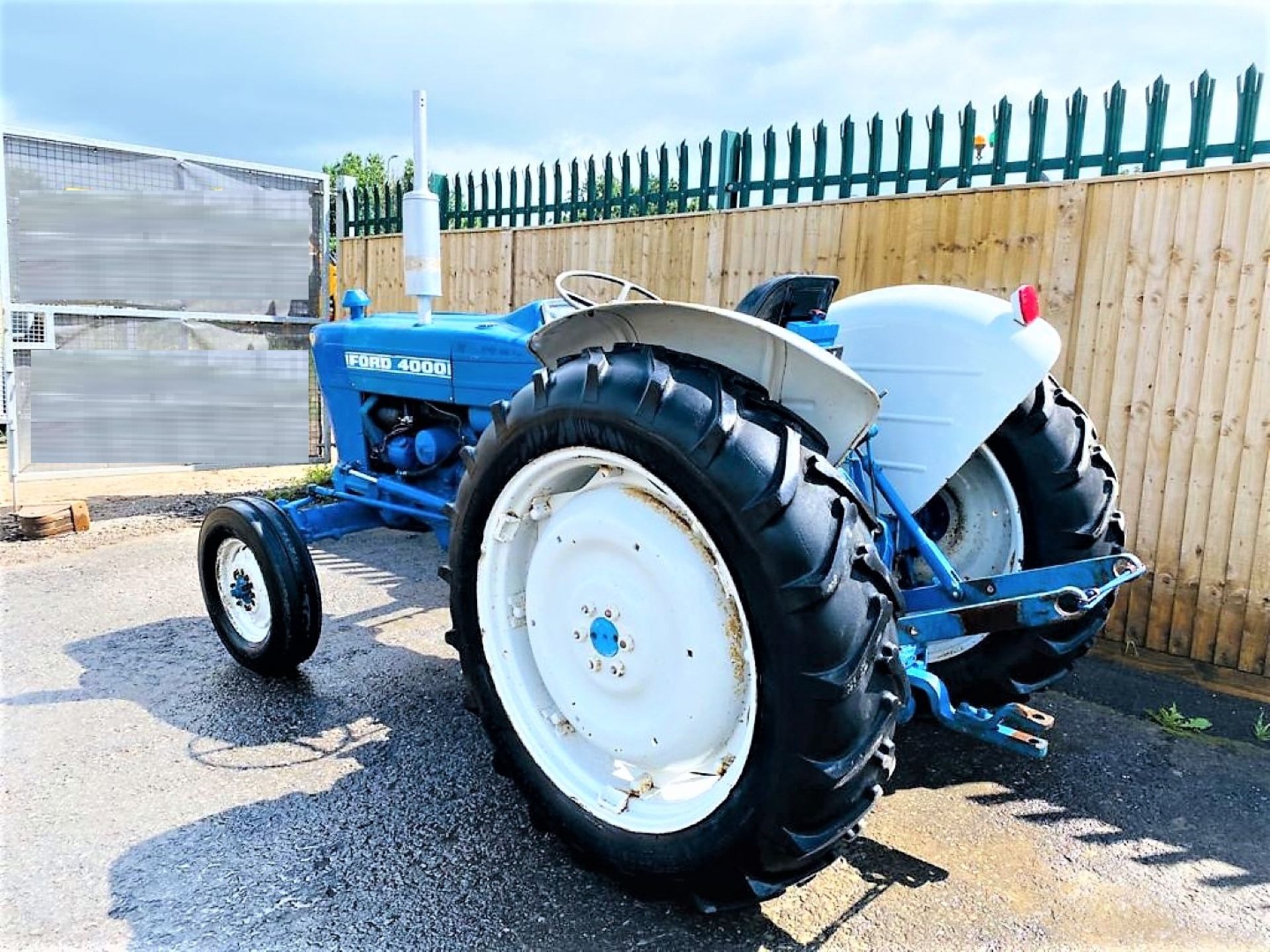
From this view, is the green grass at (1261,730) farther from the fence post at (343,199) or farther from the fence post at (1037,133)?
the fence post at (343,199)

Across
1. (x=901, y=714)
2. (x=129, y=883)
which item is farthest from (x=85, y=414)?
(x=901, y=714)

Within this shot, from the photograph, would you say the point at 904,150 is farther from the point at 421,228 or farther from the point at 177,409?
the point at 177,409

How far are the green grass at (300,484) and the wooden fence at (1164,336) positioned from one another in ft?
13.9

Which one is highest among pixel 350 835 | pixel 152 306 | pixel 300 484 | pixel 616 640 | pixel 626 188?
pixel 626 188

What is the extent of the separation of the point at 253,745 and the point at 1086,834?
259cm

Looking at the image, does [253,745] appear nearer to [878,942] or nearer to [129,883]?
[129,883]

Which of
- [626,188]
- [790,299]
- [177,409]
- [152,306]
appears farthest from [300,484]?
[790,299]

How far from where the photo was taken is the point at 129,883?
2254 mm

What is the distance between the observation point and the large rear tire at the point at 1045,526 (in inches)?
107

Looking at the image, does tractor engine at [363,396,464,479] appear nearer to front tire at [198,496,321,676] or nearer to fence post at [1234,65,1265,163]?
front tire at [198,496,321,676]

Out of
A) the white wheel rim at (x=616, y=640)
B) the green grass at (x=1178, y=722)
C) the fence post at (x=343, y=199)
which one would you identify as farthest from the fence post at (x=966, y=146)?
the fence post at (x=343, y=199)

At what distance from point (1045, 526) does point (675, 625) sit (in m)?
1.35

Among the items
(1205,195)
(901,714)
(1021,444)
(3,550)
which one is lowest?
(3,550)

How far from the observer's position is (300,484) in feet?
22.9
